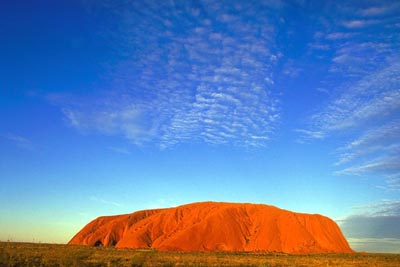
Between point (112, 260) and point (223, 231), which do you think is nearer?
point (112, 260)

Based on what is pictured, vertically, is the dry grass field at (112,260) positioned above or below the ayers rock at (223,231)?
below

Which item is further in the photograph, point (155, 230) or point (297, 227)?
point (155, 230)

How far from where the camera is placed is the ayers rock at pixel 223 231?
258 feet

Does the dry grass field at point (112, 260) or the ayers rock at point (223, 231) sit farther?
the ayers rock at point (223, 231)

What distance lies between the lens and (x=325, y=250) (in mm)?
80500

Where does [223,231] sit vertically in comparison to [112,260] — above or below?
above

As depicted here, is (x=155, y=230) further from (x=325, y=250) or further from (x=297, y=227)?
(x=325, y=250)

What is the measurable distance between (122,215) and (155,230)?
2303 cm

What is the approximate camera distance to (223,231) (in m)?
82.2

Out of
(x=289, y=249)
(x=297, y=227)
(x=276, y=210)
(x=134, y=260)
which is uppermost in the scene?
(x=276, y=210)

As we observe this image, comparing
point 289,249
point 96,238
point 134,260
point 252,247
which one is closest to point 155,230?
point 96,238

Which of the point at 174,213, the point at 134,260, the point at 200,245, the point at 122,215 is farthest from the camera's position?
the point at 122,215

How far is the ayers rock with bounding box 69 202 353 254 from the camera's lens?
78.8 metres

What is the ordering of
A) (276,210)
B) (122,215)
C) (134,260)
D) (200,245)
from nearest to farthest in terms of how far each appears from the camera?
1. (134,260)
2. (200,245)
3. (276,210)
4. (122,215)
